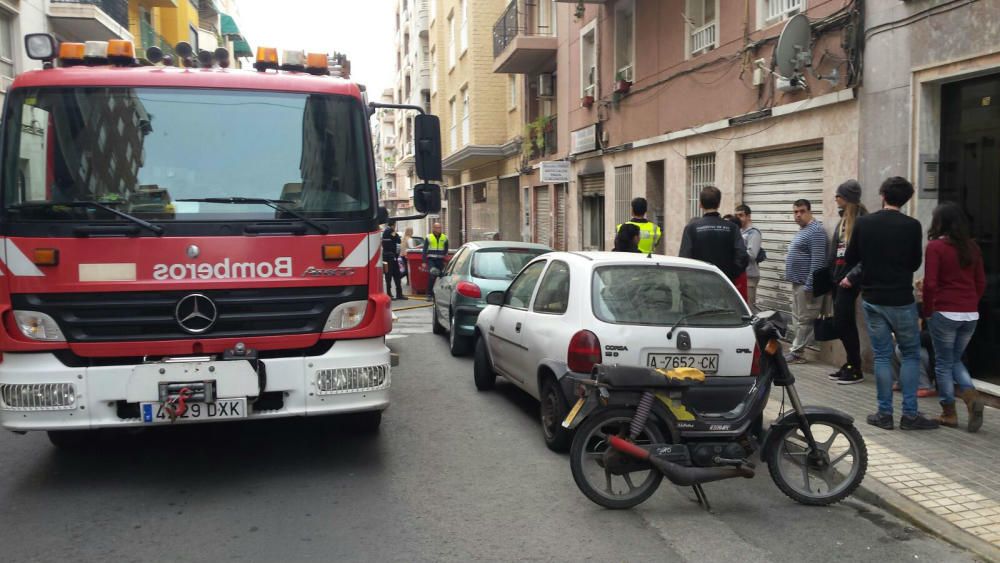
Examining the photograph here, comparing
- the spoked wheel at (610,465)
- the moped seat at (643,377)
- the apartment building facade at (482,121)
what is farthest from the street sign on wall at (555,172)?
the spoked wheel at (610,465)

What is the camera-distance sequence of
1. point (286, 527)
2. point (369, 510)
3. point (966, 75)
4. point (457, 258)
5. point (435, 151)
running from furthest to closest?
point (457, 258) < point (966, 75) < point (435, 151) < point (369, 510) < point (286, 527)

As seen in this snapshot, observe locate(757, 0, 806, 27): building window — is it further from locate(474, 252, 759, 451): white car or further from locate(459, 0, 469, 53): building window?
locate(459, 0, 469, 53): building window

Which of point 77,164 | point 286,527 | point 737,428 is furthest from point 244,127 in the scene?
point 737,428

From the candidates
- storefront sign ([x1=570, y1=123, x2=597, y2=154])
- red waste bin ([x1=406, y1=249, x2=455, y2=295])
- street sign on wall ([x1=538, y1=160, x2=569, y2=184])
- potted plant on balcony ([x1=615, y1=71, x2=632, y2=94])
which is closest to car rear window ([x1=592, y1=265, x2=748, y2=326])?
potted plant on balcony ([x1=615, y1=71, x2=632, y2=94])

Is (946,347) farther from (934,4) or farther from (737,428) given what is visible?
(934,4)

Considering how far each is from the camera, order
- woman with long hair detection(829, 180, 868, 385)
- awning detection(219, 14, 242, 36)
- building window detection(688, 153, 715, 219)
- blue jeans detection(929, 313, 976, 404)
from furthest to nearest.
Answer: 1. awning detection(219, 14, 242, 36)
2. building window detection(688, 153, 715, 219)
3. woman with long hair detection(829, 180, 868, 385)
4. blue jeans detection(929, 313, 976, 404)

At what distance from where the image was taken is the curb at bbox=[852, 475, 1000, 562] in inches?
164

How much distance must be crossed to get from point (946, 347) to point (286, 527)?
4908 mm

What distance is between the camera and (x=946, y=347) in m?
6.05

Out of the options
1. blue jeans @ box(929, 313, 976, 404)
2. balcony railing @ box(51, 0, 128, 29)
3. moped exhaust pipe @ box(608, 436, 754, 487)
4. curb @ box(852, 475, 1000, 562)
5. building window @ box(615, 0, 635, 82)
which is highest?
balcony railing @ box(51, 0, 128, 29)

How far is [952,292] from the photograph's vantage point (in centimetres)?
595

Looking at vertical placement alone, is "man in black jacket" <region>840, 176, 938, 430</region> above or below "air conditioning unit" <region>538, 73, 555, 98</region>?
below

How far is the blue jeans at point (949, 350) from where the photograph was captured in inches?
237

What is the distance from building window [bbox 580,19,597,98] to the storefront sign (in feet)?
2.70
